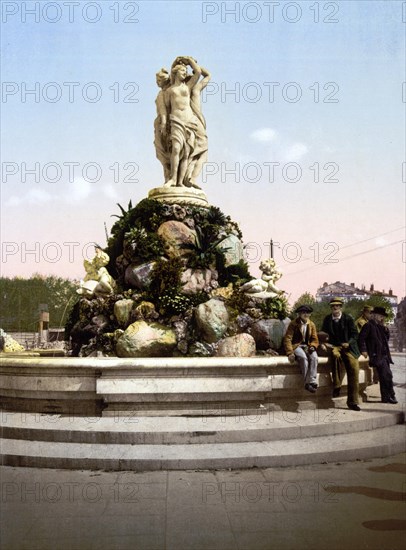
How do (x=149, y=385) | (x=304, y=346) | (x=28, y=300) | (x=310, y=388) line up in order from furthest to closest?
(x=28, y=300) → (x=304, y=346) → (x=310, y=388) → (x=149, y=385)

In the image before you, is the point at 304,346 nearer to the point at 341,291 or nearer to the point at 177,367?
the point at 177,367

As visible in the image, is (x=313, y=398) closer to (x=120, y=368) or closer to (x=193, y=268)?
(x=120, y=368)

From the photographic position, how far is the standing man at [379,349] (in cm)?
948

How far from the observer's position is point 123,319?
1184 centimetres

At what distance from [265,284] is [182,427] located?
18.3 ft

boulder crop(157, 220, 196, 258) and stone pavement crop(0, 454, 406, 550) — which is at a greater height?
boulder crop(157, 220, 196, 258)

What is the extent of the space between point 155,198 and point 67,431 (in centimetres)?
741

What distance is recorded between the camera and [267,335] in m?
11.4

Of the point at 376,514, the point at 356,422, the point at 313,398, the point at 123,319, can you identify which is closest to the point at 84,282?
the point at 123,319

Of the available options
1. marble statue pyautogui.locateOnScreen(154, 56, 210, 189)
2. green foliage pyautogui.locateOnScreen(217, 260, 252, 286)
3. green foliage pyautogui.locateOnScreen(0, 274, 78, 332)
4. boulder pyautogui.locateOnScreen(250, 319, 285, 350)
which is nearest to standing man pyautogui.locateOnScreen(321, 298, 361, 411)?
boulder pyautogui.locateOnScreen(250, 319, 285, 350)

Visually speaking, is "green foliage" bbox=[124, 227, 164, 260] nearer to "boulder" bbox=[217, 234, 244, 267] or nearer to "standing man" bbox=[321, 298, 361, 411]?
"boulder" bbox=[217, 234, 244, 267]

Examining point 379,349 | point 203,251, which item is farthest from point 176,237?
point 379,349

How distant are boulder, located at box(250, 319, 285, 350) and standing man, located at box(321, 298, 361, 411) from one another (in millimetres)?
2303

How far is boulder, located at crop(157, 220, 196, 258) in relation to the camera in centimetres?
1256
